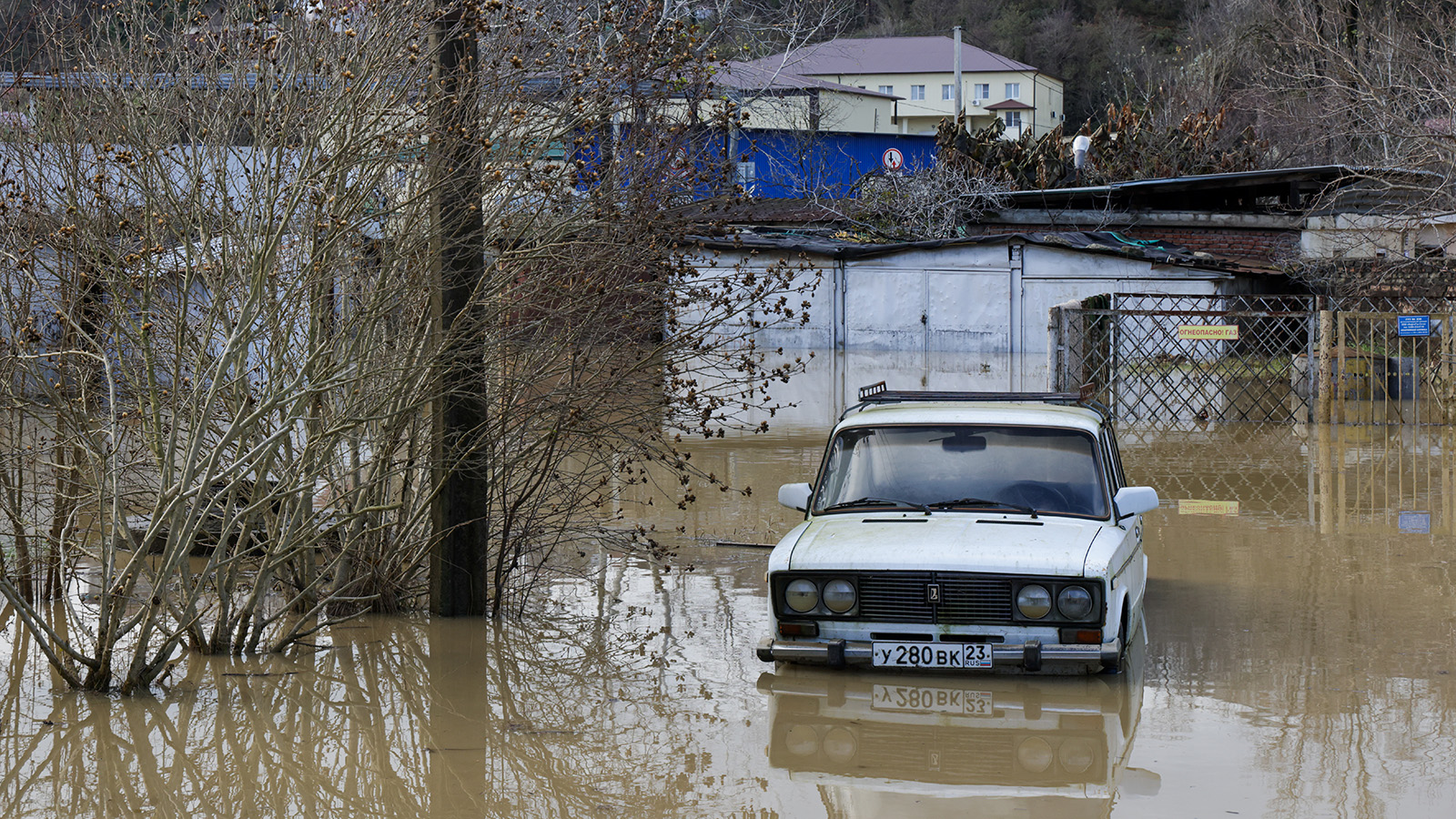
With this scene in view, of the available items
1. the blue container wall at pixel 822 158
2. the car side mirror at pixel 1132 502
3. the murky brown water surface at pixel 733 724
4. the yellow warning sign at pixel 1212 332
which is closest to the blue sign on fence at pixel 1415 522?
the murky brown water surface at pixel 733 724

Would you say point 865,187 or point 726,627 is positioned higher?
point 865,187

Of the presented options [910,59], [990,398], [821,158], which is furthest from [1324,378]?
[910,59]

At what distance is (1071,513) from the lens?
7363mm

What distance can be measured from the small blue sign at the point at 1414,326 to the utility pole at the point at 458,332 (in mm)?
17484

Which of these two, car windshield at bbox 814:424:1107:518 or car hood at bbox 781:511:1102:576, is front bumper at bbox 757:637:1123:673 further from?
car windshield at bbox 814:424:1107:518

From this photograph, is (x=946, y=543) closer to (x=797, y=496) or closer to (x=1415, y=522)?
(x=797, y=496)

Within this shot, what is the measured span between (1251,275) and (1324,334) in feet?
29.6

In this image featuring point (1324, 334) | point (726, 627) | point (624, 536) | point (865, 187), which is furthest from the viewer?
point (865, 187)

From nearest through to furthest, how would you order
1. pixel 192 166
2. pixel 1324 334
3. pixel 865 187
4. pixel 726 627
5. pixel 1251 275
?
pixel 192 166, pixel 726 627, pixel 1324 334, pixel 1251 275, pixel 865 187

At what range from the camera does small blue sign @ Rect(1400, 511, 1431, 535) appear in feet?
38.8

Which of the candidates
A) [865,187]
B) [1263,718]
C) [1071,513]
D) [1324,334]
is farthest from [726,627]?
[865,187]

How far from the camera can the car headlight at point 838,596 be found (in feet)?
22.1

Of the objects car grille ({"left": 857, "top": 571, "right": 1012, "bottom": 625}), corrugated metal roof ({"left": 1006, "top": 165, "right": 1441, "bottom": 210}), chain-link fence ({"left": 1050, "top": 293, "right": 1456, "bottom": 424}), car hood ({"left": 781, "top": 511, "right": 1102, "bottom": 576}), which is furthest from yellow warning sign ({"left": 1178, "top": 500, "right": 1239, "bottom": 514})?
corrugated metal roof ({"left": 1006, "top": 165, "right": 1441, "bottom": 210})

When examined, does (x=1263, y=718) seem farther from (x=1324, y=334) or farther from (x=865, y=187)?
(x=865, y=187)
